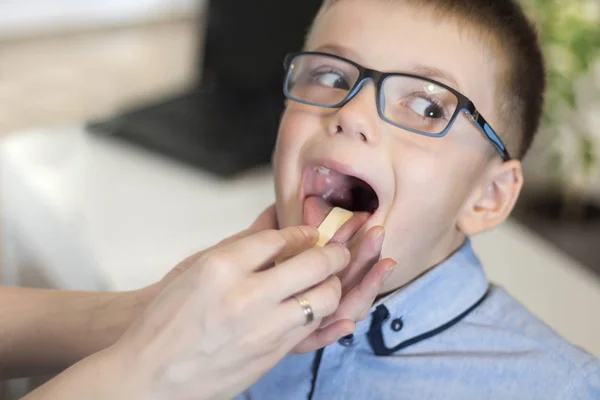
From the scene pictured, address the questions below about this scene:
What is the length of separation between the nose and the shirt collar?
209 millimetres

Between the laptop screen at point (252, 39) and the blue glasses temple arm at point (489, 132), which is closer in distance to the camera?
the blue glasses temple arm at point (489, 132)

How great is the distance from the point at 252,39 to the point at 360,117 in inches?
42.2

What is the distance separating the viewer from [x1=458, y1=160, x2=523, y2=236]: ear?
0.88 m

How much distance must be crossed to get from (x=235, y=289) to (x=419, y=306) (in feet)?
1.21

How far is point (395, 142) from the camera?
30.9 inches

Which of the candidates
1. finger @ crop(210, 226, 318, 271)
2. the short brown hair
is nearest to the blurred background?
the short brown hair

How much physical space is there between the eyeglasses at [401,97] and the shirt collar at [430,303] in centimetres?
17

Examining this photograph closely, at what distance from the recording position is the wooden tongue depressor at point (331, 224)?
73 centimetres

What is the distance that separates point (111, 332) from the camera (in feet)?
2.71

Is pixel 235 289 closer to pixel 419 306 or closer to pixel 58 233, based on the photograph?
pixel 419 306

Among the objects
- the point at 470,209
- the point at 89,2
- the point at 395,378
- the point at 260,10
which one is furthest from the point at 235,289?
the point at 89,2

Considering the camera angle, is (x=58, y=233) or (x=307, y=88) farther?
(x=58, y=233)

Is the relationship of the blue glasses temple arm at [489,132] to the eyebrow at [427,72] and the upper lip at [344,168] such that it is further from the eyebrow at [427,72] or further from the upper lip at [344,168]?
the upper lip at [344,168]

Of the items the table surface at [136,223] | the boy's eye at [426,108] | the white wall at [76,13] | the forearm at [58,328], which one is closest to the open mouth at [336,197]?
the boy's eye at [426,108]
